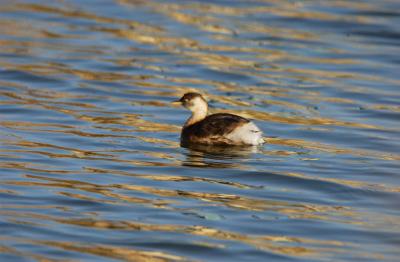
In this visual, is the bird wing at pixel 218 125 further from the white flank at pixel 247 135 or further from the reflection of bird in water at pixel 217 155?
the reflection of bird in water at pixel 217 155

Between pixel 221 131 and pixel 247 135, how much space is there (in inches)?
13.5

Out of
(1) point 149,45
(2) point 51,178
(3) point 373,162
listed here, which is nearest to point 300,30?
(1) point 149,45

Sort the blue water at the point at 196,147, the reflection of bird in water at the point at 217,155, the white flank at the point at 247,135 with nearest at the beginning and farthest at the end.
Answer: the blue water at the point at 196,147, the reflection of bird in water at the point at 217,155, the white flank at the point at 247,135

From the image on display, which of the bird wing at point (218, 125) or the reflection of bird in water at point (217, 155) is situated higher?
the bird wing at point (218, 125)

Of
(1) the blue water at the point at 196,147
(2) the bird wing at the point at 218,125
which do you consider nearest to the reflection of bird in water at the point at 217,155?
(1) the blue water at the point at 196,147

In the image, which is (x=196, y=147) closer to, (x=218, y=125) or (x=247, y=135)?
(x=218, y=125)

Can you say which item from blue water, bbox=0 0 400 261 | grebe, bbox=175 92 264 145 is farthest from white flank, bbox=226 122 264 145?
blue water, bbox=0 0 400 261

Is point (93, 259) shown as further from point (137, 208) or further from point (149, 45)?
point (149, 45)

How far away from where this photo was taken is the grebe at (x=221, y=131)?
12539 mm

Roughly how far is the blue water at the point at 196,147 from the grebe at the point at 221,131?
6.2 inches

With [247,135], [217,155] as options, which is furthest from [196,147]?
[247,135]

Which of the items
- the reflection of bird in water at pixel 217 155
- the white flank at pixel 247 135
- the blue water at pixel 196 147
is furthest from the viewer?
the white flank at pixel 247 135

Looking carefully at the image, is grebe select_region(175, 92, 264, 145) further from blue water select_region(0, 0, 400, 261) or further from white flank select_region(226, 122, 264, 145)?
blue water select_region(0, 0, 400, 261)

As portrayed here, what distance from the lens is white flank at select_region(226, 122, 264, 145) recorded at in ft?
41.0
